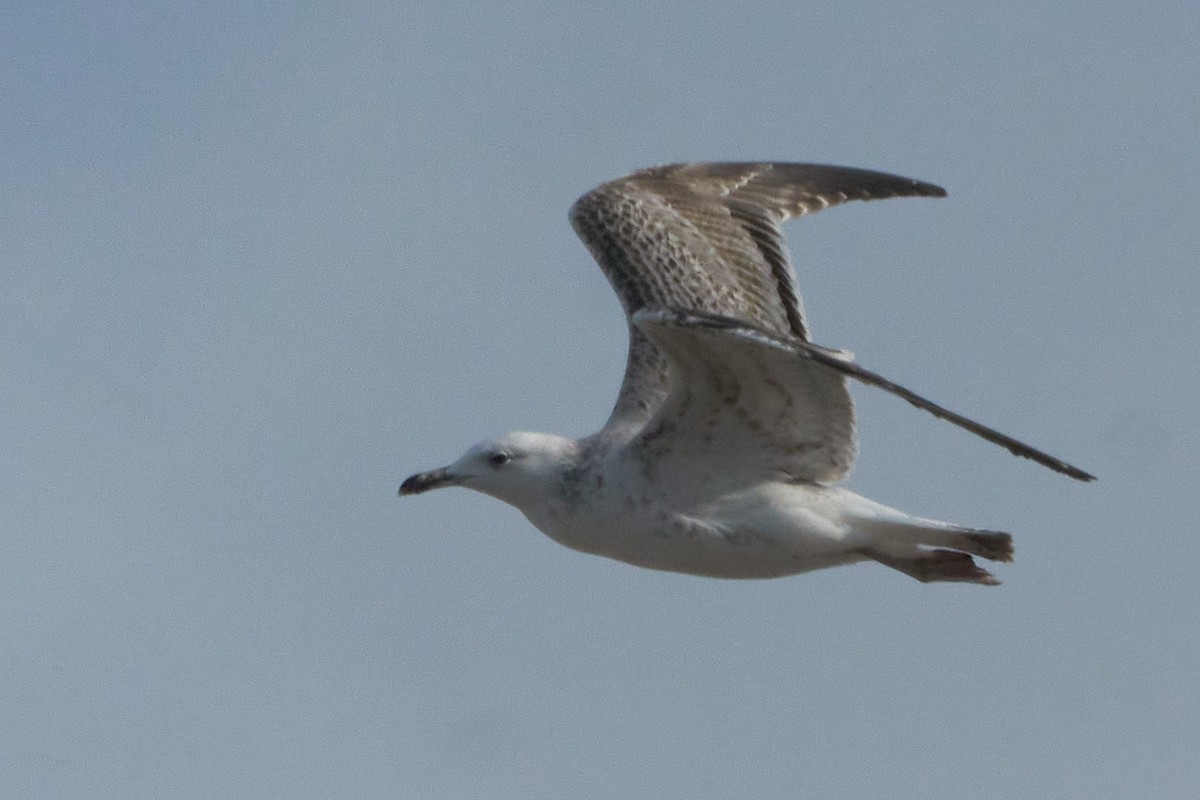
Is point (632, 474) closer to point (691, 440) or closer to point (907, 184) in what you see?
point (691, 440)

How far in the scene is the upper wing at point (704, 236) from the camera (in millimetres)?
14930

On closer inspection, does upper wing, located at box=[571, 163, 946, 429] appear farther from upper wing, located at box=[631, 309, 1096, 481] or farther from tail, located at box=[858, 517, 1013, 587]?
tail, located at box=[858, 517, 1013, 587]

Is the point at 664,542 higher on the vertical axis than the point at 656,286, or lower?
lower

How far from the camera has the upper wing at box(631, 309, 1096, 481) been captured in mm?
12102

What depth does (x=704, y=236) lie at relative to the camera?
15938mm

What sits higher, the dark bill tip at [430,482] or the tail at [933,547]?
the dark bill tip at [430,482]

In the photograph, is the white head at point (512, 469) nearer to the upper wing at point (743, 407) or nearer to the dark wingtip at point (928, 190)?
the upper wing at point (743, 407)

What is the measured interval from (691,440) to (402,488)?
1916 millimetres

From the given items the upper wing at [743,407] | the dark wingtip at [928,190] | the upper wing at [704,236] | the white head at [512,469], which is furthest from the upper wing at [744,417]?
the dark wingtip at [928,190]

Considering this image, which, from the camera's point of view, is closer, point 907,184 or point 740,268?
point 740,268

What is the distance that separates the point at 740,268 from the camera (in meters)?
15.7

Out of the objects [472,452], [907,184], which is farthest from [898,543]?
[907,184]

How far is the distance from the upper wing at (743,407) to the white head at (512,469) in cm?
54

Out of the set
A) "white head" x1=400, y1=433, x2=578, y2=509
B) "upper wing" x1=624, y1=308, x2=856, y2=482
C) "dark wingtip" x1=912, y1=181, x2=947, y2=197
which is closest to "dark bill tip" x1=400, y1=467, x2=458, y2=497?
"white head" x1=400, y1=433, x2=578, y2=509
